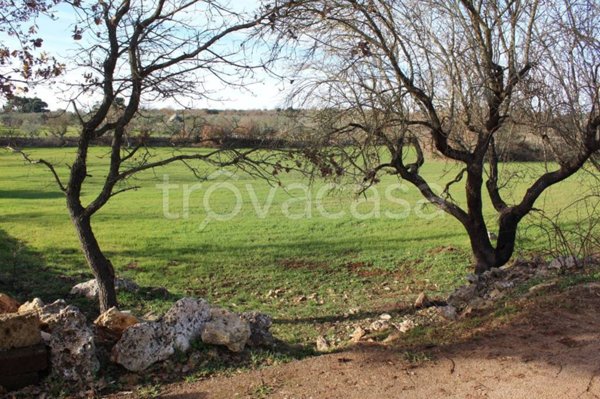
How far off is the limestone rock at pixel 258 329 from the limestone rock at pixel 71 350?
1.76m

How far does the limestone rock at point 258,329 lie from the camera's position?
676 cm

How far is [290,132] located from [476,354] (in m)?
6.16

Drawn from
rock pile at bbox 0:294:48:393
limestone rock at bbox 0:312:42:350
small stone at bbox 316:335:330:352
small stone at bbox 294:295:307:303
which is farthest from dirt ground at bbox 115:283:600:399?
small stone at bbox 294:295:307:303

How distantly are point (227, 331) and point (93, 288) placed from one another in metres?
4.94

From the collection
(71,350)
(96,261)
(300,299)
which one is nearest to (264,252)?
(300,299)

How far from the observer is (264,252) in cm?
1596

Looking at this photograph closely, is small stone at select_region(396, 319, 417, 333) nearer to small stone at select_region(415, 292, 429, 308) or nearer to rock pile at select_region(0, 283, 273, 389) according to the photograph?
small stone at select_region(415, 292, 429, 308)

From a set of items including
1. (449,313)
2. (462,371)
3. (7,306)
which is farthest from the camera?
(449,313)

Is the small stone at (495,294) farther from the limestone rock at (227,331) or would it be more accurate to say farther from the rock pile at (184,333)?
the limestone rock at (227,331)

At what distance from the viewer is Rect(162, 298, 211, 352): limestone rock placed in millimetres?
6203

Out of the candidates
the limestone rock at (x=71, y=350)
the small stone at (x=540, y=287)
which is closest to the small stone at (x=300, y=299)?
the small stone at (x=540, y=287)

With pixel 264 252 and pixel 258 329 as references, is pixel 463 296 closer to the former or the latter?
pixel 258 329

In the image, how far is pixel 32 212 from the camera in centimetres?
2248

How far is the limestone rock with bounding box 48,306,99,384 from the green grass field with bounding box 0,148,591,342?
3.54 meters
